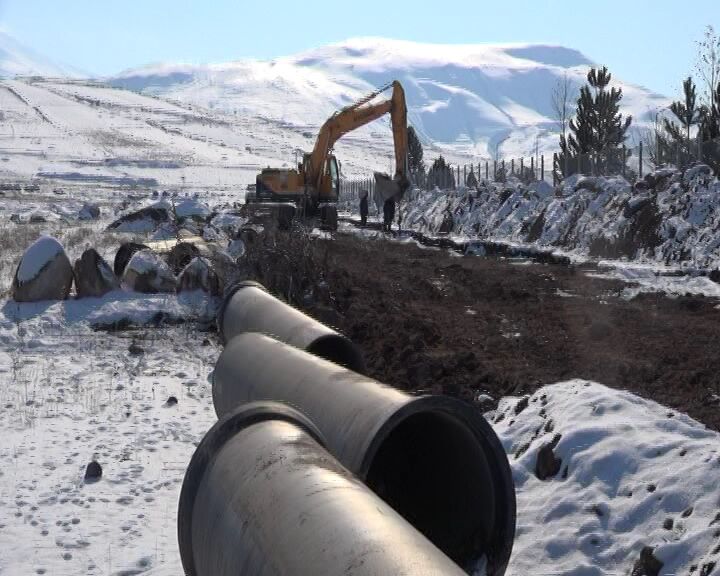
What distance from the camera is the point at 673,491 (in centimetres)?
457

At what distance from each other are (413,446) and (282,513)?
7.50 ft

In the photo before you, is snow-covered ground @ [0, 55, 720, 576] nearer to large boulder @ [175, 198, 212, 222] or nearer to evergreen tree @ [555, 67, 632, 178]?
large boulder @ [175, 198, 212, 222]

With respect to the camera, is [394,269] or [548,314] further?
[394,269]

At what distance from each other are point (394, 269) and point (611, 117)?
18.9 meters

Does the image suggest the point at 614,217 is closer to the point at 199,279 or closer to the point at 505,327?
the point at 505,327

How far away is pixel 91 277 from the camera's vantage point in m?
11.9

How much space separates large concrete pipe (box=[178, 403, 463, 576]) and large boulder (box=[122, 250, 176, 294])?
28.1 feet

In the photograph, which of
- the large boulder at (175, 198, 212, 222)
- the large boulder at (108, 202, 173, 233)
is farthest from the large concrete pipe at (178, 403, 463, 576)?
the large boulder at (175, 198, 212, 222)

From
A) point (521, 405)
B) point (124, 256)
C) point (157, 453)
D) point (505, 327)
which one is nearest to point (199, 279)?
point (124, 256)

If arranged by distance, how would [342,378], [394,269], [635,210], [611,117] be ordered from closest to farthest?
[342,378]
[394,269]
[635,210]
[611,117]

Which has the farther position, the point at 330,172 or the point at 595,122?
the point at 595,122

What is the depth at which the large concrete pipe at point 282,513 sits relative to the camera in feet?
9.00

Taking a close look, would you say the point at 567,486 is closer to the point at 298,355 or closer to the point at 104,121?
the point at 298,355

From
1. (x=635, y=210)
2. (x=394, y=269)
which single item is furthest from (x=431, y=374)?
(x=635, y=210)
